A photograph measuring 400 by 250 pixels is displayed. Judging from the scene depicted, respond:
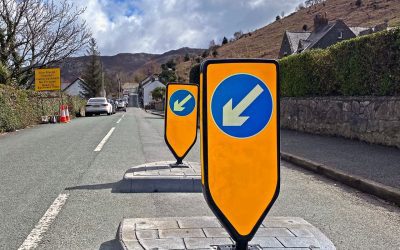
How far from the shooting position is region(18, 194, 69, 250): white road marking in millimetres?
4137

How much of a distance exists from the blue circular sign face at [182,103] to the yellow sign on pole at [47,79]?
81.6 ft

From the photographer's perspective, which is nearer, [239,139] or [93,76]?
[239,139]

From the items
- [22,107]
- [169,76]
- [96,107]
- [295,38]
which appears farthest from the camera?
[169,76]

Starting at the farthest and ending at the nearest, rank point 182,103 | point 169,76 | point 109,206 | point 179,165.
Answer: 1. point 169,76
2. point 179,165
3. point 182,103
4. point 109,206

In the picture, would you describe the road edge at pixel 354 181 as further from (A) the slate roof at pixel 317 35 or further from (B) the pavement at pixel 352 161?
(A) the slate roof at pixel 317 35

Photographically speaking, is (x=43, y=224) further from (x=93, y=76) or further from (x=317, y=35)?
(x=93, y=76)

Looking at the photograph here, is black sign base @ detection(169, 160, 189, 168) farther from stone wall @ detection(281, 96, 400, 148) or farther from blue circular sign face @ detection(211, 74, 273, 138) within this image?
stone wall @ detection(281, 96, 400, 148)

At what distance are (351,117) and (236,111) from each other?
8.65 metres

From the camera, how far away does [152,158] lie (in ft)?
32.3

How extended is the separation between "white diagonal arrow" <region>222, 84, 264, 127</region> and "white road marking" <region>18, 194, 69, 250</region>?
7.59ft

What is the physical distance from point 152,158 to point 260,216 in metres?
6.70

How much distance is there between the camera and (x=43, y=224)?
15.6 feet

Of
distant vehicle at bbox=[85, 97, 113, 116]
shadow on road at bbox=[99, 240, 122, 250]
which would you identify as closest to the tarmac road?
shadow on road at bbox=[99, 240, 122, 250]

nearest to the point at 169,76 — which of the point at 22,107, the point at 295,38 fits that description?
the point at 295,38
